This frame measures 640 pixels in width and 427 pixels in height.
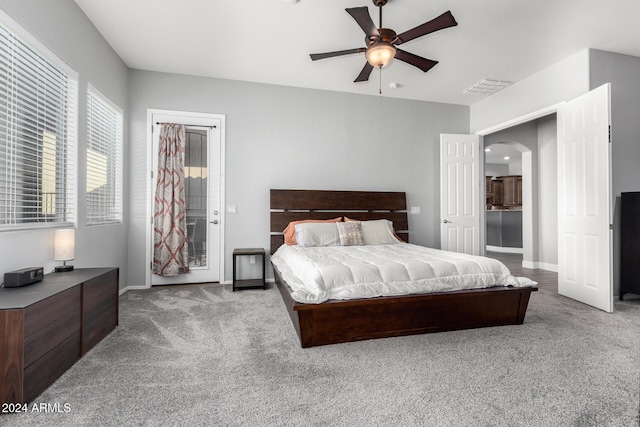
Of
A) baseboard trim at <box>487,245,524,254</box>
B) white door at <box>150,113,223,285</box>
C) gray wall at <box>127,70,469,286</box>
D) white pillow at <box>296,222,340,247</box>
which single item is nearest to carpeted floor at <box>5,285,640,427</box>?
white pillow at <box>296,222,340,247</box>

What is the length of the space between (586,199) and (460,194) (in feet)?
5.82

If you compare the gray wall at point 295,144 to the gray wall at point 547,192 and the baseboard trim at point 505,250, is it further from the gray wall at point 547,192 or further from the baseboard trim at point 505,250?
the baseboard trim at point 505,250

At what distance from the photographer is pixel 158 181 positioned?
4.10 meters

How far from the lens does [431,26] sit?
2.33 m

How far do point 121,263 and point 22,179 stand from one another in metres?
1.89

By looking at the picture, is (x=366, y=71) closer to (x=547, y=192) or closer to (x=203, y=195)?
(x=203, y=195)

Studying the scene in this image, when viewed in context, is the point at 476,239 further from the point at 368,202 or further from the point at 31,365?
the point at 31,365

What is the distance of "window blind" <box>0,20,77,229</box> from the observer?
2057 millimetres

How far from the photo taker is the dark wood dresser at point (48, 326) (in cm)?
152

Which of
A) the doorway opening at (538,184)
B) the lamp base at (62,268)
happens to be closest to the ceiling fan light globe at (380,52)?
the lamp base at (62,268)

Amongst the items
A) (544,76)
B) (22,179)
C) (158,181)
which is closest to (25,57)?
(22,179)

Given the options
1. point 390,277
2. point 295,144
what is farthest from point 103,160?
point 390,277

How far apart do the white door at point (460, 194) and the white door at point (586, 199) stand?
138 cm

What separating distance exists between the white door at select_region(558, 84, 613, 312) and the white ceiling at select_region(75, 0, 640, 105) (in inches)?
28.3
